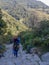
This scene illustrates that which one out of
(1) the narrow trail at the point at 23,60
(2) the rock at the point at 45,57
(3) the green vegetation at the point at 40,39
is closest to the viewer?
(1) the narrow trail at the point at 23,60

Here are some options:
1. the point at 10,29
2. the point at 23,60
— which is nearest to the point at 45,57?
the point at 23,60

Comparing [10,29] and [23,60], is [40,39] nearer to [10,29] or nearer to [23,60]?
[23,60]

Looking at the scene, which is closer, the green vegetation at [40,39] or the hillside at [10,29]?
the green vegetation at [40,39]

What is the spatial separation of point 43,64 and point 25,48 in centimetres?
713

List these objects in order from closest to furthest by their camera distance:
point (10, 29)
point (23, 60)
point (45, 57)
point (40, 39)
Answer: point (23, 60)
point (45, 57)
point (40, 39)
point (10, 29)

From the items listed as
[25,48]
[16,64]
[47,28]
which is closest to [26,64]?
[16,64]

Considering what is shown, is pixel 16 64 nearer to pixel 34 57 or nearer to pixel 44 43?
pixel 34 57

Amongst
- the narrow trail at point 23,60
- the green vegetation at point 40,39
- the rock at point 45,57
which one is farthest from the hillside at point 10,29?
the rock at point 45,57

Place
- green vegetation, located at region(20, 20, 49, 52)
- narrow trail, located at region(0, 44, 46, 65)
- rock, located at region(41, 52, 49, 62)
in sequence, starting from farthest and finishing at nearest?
green vegetation, located at region(20, 20, 49, 52), rock, located at region(41, 52, 49, 62), narrow trail, located at region(0, 44, 46, 65)

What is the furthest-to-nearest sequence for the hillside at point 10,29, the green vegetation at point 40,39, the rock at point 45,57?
1. the hillside at point 10,29
2. the green vegetation at point 40,39
3. the rock at point 45,57

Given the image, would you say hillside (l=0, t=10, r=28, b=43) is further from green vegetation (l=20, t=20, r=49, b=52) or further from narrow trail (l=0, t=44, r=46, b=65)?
narrow trail (l=0, t=44, r=46, b=65)

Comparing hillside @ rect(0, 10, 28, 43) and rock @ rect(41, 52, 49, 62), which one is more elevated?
rock @ rect(41, 52, 49, 62)

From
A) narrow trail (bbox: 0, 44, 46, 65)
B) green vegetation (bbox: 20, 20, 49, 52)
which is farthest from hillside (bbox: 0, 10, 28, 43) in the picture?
narrow trail (bbox: 0, 44, 46, 65)

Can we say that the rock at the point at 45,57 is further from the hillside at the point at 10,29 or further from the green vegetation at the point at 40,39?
the hillside at the point at 10,29
